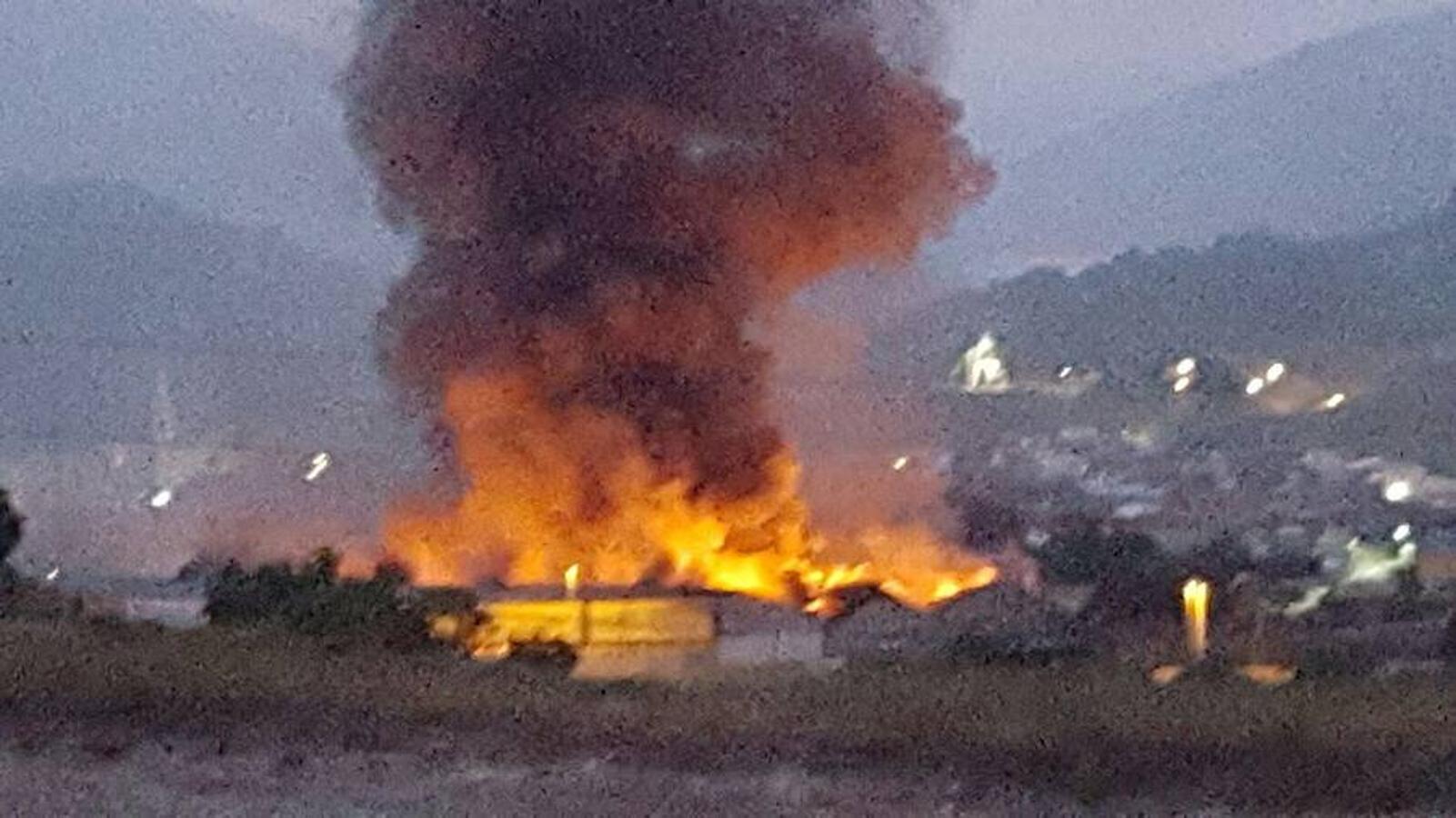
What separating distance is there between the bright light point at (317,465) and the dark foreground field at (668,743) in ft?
107

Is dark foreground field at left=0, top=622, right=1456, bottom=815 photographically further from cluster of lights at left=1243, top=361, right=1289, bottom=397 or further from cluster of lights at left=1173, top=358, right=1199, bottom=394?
cluster of lights at left=1243, top=361, right=1289, bottom=397

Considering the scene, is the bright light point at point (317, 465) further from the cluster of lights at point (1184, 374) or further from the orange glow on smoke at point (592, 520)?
the cluster of lights at point (1184, 374)

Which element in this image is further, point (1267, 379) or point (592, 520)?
point (1267, 379)

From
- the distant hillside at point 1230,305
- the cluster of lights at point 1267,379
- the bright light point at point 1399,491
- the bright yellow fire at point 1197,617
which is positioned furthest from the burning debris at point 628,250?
the cluster of lights at point 1267,379

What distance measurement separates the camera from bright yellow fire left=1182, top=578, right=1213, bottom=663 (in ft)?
50.8

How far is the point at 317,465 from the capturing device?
43.9 meters

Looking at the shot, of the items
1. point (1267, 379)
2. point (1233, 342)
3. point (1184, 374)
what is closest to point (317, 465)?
point (1184, 374)

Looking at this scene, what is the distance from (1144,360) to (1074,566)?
36.5 meters

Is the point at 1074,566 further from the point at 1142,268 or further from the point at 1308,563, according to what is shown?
the point at 1142,268

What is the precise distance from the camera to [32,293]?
243 feet

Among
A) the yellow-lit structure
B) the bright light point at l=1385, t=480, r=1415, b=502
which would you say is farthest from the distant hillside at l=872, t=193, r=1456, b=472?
the yellow-lit structure

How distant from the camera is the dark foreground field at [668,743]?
8258 mm

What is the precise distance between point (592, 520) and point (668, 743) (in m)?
16.9

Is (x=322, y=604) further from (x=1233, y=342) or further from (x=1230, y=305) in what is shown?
(x=1230, y=305)
